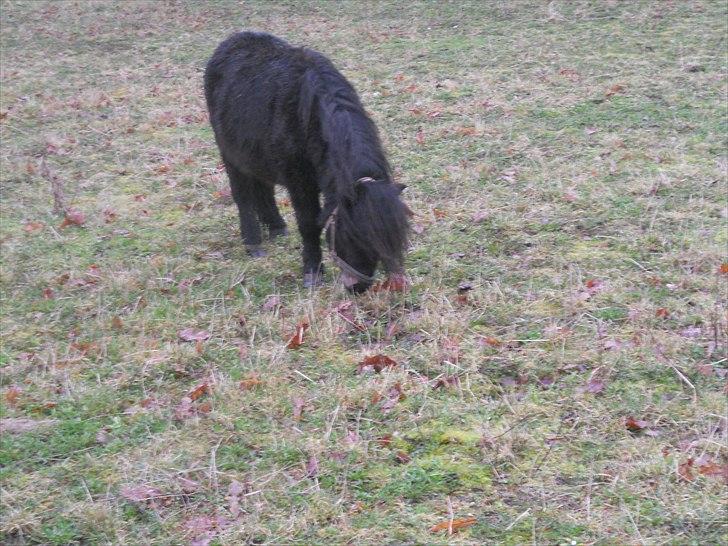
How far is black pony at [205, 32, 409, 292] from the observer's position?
495 cm

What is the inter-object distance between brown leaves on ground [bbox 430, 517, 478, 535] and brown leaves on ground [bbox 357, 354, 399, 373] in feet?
4.28

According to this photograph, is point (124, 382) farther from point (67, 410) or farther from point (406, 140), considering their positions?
point (406, 140)

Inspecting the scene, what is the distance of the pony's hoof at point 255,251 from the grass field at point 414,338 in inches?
3.4

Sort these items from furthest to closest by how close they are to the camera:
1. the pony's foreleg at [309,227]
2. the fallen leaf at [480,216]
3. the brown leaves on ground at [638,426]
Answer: the fallen leaf at [480,216] < the pony's foreleg at [309,227] < the brown leaves on ground at [638,426]

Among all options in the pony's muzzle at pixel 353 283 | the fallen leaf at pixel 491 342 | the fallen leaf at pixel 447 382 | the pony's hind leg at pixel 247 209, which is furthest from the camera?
the pony's hind leg at pixel 247 209

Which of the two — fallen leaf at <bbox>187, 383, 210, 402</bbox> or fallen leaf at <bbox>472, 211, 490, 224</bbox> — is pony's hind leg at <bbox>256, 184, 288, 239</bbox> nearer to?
fallen leaf at <bbox>472, 211, 490, 224</bbox>

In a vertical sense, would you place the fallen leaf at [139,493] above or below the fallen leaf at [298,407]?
below

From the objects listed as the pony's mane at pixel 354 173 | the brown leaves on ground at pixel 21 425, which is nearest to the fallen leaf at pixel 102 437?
the brown leaves on ground at pixel 21 425

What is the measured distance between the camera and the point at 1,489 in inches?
147

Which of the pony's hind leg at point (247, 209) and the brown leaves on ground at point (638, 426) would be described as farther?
the pony's hind leg at point (247, 209)

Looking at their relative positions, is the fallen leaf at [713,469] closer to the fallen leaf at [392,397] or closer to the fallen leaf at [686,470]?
the fallen leaf at [686,470]

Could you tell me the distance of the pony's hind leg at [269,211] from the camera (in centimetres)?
671

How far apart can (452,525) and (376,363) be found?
1402 mm

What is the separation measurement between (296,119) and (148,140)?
14.7 ft
